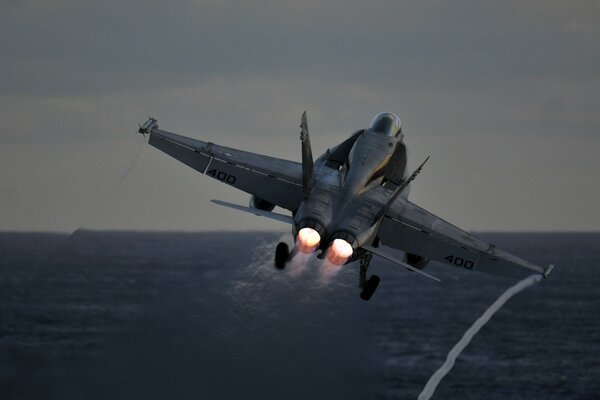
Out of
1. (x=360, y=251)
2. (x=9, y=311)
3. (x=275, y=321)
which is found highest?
(x=360, y=251)

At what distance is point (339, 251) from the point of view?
40.6 metres

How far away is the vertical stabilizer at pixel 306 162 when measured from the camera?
137 feet

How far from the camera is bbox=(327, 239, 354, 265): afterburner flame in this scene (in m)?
40.6

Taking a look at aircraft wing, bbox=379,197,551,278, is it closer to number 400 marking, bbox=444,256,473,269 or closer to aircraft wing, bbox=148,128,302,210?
number 400 marking, bbox=444,256,473,269

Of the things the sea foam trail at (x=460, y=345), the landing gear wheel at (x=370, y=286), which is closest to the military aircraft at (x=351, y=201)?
the landing gear wheel at (x=370, y=286)

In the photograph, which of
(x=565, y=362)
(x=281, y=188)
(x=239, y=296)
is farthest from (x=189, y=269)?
(x=281, y=188)

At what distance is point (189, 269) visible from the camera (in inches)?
5325

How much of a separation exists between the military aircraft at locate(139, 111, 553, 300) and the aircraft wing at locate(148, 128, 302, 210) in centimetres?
4

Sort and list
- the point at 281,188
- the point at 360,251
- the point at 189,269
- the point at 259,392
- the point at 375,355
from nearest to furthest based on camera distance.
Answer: the point at 360,251 < the point at 281,188 < the point at 259,392 < the point at 375,355 < the point at 189,269

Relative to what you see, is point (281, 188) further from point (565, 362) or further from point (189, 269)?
point (189, 269)

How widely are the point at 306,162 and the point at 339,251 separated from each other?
3.43 metres

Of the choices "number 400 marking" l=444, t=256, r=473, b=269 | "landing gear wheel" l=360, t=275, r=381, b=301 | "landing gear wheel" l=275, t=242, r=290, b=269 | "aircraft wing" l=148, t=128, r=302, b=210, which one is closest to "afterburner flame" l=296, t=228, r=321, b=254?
"landing gear wheel" l=275, t=242, r=290, b=269

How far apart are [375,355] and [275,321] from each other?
63.2 feet

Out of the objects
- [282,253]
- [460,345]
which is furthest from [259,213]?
[460,345]
